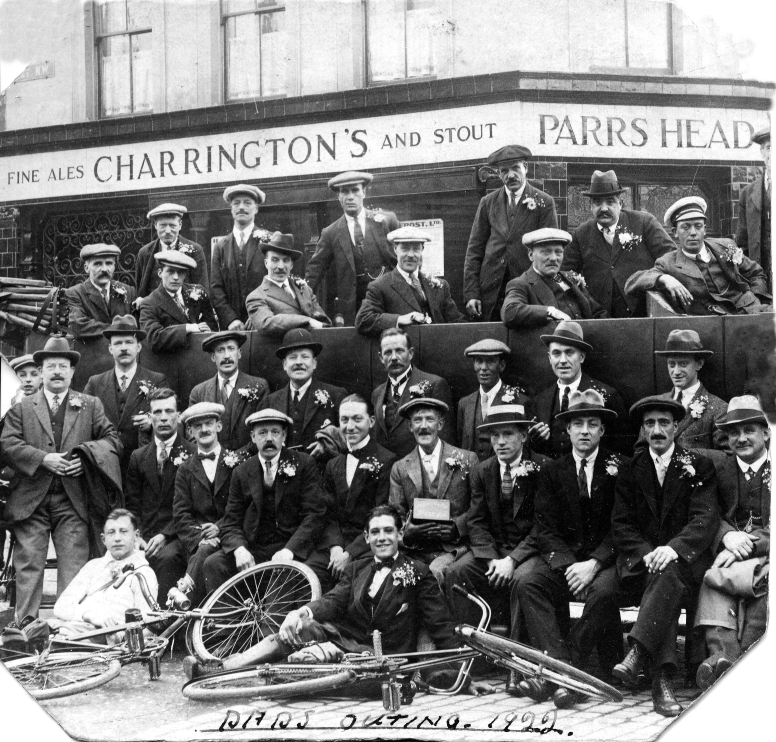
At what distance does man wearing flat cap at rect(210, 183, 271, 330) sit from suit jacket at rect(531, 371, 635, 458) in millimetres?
1777

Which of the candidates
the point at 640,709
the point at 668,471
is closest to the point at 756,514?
the point at 668,471

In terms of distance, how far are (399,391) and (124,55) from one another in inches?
101

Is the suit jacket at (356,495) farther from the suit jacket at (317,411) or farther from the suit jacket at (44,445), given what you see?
the suit jacket at (44,445)

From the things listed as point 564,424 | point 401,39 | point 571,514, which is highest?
point 401,39

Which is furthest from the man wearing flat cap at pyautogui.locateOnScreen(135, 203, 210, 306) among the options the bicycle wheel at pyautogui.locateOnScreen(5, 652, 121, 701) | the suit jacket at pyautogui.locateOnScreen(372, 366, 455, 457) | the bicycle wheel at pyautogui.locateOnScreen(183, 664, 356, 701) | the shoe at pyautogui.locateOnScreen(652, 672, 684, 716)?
the shoe at pyautogui.locateOnScreen(652, 672, 684, 716)

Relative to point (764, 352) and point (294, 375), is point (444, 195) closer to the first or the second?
point (294, 375)

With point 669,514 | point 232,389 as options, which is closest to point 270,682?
point 232,389

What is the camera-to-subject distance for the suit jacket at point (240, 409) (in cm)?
657

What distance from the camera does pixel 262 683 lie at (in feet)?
20.1

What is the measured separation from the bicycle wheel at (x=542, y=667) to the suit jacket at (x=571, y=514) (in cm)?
45

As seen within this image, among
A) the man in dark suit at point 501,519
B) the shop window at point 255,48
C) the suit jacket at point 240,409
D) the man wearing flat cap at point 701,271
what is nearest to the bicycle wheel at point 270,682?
the man in dark suit at point 501,519

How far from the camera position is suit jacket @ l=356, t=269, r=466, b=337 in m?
6.37

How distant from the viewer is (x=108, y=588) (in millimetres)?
6594

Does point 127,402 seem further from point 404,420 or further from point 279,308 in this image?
point 404,420
